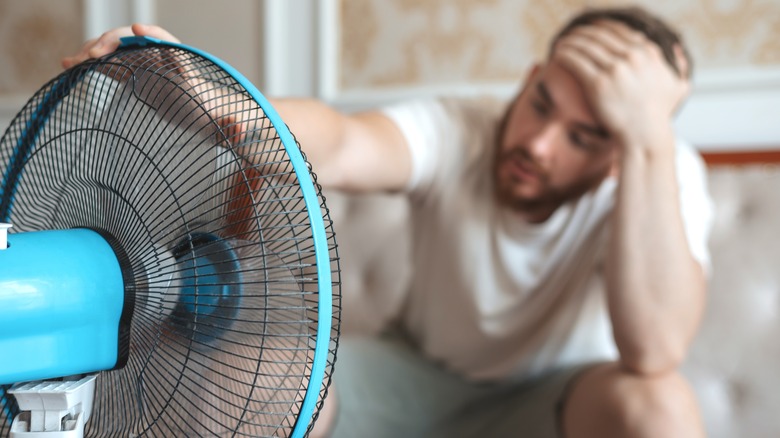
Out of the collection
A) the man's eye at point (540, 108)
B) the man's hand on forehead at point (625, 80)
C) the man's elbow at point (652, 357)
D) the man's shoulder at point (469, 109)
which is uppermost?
the man's hand on forehead at point (625, 80)

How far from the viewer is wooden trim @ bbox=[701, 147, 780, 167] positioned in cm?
141

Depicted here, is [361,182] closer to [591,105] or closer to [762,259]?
[591,105]

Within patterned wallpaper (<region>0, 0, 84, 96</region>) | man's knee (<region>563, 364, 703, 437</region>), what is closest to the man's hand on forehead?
man's knee (<region>563, 364, 703, 437</region>)

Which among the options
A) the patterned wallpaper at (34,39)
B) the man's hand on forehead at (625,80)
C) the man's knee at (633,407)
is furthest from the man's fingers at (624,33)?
the patterned wallpaper at (34,39)

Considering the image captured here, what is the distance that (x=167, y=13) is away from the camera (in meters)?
1.84

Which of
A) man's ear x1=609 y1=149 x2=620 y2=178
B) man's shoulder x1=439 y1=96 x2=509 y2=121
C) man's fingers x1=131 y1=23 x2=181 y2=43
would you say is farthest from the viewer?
man's shoulder x1=439 y1=96 x2=509 y2=121

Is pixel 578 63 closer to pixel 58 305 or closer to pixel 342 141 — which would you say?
pixel 342 141

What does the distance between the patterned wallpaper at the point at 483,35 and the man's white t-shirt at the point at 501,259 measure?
1.07 ft

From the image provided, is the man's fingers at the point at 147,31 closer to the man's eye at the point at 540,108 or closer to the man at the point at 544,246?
the man at the point at 544,246

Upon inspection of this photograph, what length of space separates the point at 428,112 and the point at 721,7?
27.3 inches

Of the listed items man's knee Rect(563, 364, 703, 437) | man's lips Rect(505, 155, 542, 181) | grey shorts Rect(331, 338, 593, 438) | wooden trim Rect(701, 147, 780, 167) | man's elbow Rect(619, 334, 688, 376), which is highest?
man's lips Rect(505, 155, 542, 181)

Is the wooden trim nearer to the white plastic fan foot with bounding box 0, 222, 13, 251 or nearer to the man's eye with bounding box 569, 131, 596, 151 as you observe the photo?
the man's eye with bounding box 569, 131, 596, 151

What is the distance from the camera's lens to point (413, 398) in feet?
4.22

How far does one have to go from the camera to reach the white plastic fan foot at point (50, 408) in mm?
558
